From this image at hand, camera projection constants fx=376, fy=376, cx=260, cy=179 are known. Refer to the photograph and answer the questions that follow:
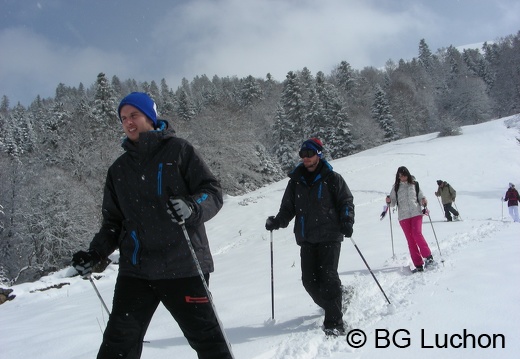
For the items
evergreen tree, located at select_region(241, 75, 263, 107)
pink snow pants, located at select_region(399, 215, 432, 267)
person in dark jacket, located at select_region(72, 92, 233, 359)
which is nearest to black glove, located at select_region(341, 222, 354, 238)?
person in dark jacket, located at select_region(72, 92, 233, 359)

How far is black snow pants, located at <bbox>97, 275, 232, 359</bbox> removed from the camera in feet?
7.54

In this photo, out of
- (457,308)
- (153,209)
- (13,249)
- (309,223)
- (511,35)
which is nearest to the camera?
(153,209)

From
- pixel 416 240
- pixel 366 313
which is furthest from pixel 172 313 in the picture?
pixel 416 240

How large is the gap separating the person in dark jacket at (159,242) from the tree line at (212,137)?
1.16ft

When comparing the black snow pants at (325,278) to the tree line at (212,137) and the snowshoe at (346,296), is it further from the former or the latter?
the tree line at (212,137)

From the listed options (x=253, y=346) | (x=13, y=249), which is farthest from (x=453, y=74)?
(x=253, y=346)

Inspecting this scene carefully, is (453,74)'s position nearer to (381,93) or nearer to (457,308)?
(381,93)

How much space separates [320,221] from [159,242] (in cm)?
214

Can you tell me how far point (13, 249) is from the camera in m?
23.0

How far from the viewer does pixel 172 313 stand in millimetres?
2395

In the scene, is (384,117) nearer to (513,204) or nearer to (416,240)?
(513,204)

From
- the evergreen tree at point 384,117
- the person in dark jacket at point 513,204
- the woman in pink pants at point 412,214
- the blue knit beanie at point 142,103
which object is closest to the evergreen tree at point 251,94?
the evergreen tree at point 384,117

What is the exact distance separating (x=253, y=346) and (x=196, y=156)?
6.72 ft

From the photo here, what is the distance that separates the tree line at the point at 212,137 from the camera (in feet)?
75.2
